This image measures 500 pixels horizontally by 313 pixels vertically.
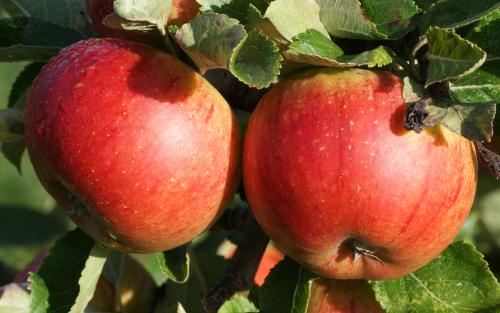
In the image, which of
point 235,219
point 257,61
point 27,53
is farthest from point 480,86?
point 27,53

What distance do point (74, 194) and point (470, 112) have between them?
487 mm

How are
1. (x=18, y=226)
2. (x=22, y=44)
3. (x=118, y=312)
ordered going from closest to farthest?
(x=22, y=44) → (x=118, y=312) → (x=18, y=226)

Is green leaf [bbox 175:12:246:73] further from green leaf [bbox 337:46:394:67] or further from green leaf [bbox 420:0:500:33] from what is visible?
green leaf [bbox 420:0:500:33]

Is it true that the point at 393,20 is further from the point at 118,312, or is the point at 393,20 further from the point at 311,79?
the point at 118,312

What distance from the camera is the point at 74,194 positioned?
965 mm

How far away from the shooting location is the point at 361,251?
0.96 metres

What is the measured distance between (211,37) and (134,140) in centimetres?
15

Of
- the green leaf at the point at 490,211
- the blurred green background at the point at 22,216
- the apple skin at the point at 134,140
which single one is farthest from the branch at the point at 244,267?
the blurred green background at the point at 22,216

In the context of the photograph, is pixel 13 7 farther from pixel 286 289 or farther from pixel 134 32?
pixel 286 289

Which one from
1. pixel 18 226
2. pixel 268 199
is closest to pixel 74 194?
pixel 268 199

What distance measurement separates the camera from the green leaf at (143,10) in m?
0.87

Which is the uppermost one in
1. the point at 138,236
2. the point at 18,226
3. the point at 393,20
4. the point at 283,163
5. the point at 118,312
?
the point at 393,20

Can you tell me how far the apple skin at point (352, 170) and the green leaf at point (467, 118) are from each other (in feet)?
0.08

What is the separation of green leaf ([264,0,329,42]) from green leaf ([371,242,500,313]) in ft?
1.27
